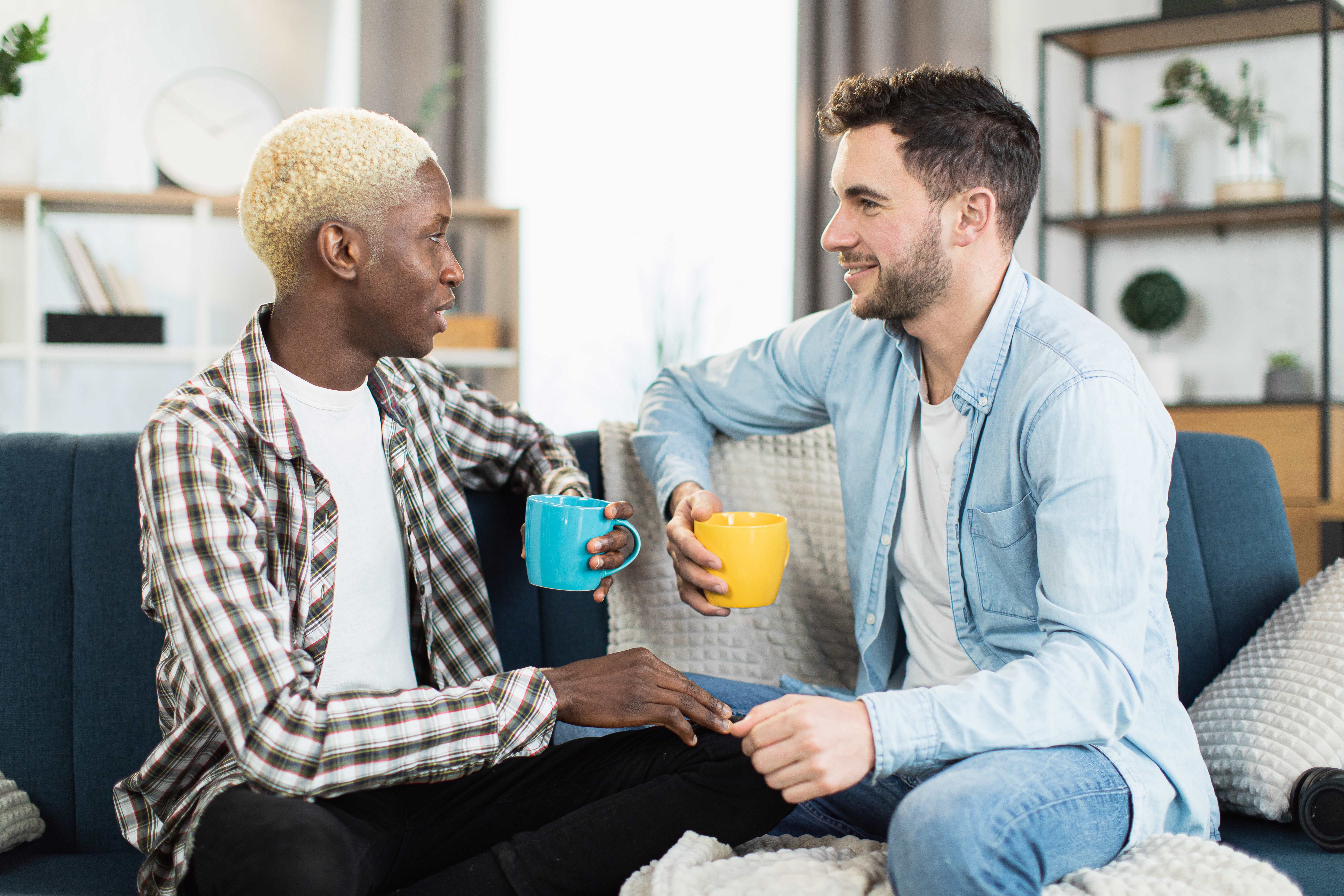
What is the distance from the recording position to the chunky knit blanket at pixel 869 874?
1.02 meters

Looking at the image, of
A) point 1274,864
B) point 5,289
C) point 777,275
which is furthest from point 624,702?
point 5,289

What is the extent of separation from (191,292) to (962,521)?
121 inches

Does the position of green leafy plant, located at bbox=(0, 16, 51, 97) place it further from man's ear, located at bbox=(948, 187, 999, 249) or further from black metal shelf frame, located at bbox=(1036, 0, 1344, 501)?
black metal shelf frame, located at bbox=(1036, 0, 1344, 501)

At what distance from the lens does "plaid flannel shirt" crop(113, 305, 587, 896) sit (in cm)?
100

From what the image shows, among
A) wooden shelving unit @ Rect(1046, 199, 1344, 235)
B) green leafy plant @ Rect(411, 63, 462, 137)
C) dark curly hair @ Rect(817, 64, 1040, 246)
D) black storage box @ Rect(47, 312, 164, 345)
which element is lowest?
black storage box @ Rect(47, 312, 164, 345)

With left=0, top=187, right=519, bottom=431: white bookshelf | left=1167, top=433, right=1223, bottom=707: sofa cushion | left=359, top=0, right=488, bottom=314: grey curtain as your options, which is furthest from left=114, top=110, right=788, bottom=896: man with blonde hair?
left=359, top=0, right=488, bottom=314: grey curtain

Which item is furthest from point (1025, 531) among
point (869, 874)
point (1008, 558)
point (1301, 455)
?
point (1301, 455)

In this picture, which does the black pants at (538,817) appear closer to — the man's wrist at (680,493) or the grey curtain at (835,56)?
the man's wrist at (680,493)

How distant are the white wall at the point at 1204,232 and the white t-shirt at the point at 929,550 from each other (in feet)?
7.31

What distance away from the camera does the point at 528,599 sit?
5.18 ft

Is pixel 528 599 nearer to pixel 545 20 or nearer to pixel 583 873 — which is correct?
pixel 583 873

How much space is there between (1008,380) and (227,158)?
2876mm

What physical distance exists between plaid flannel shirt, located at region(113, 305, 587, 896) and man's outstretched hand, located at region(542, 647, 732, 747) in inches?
1.0

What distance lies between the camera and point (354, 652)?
1.23m
